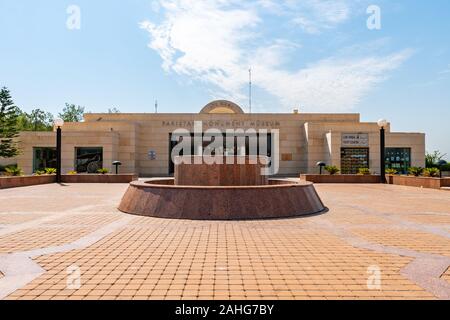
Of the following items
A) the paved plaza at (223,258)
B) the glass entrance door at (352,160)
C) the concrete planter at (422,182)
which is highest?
the glass entrance door at (352,160)

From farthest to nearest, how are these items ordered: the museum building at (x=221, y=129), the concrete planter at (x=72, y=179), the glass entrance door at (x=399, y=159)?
the glass entrance door at (x=399, y=159) < the museum building at (x=221, y=129) < the concrete planter at (x=72, y=179)

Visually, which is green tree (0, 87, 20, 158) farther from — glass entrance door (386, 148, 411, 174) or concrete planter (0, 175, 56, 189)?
glass entrance door (386, 148, 411, 174)

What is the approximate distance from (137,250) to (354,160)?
30.0 m

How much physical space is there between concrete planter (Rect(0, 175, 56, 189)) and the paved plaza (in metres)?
11.9

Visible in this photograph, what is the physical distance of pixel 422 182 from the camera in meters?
20.6

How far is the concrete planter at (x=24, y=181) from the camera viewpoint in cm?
1886

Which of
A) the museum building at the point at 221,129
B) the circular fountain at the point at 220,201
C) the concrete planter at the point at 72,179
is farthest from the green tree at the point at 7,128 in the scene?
the circular fountain at the point at 220,201

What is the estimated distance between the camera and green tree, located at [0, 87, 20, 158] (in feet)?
116

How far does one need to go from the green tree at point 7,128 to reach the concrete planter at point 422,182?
120 ft

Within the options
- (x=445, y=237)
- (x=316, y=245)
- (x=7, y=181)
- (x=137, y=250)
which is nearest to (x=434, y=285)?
(x=316, y=245)

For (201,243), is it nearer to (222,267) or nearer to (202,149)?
(222,267)

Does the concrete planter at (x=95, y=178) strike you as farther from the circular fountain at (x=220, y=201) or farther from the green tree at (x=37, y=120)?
the green tree at (x=37, y=120)

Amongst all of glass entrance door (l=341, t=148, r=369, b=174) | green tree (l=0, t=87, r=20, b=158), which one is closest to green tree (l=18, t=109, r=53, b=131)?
green tree (l=0, t=87, r=20, b=158)

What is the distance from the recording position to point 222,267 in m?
4.84
